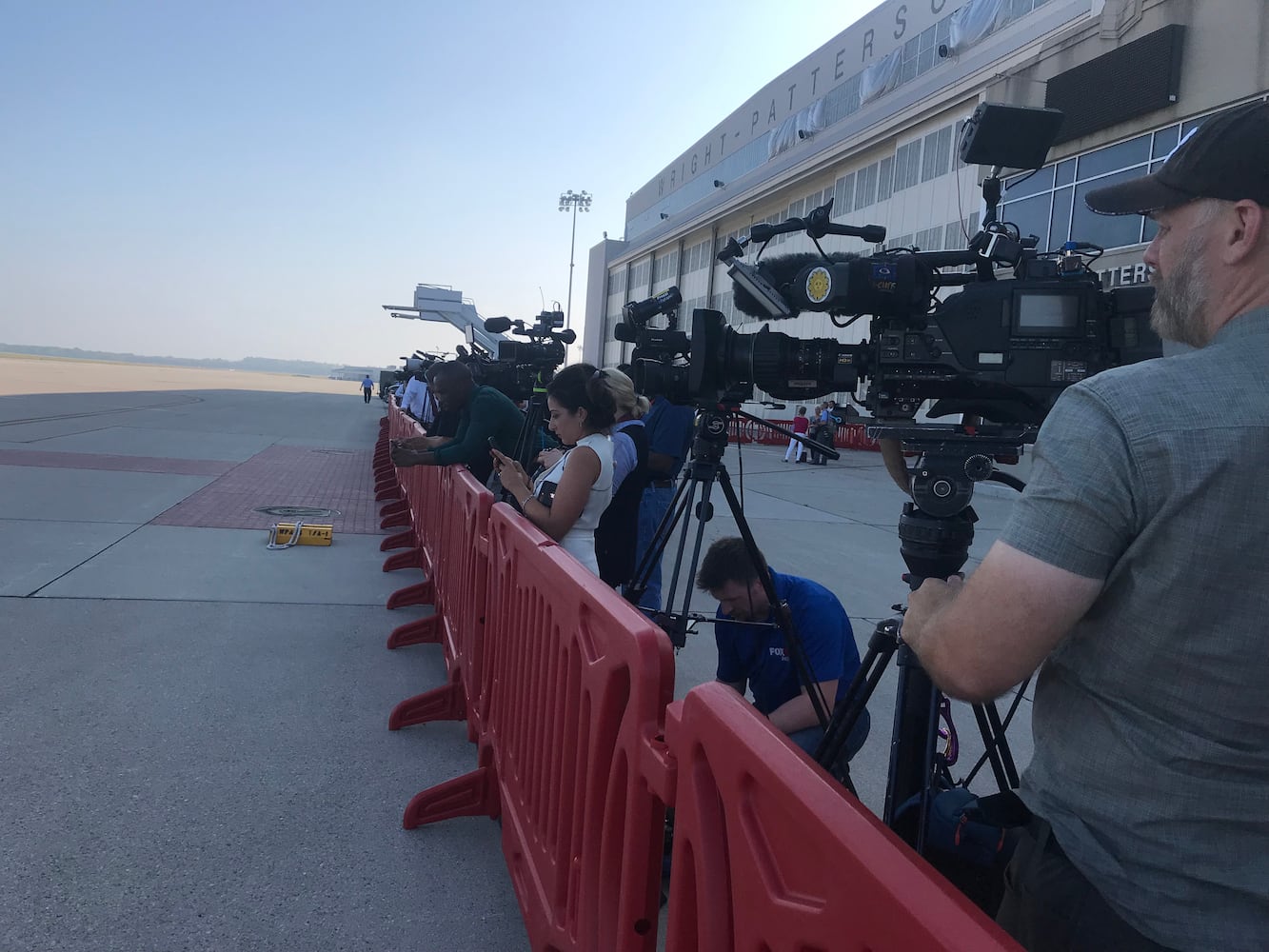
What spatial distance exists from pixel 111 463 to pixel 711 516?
1170 cm

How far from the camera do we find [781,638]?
10.6 ft

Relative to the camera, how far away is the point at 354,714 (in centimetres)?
432

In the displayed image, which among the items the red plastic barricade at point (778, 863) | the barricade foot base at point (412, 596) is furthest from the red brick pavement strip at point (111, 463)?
the red plastic barricade at point (778, 863)

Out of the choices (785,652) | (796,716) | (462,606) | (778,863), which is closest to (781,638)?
(785,652)

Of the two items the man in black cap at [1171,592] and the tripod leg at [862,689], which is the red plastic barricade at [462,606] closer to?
the tripod leg at [862,689]

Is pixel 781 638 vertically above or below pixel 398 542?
above

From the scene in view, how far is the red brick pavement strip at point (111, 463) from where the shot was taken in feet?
38.8

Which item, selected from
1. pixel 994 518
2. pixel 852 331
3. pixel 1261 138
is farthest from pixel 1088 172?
pixel 1261 138

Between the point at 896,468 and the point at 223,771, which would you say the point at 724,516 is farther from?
the point at 896,468

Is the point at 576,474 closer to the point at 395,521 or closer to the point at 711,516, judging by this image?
the point at 711,516

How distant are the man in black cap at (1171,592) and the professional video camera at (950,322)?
0.96m

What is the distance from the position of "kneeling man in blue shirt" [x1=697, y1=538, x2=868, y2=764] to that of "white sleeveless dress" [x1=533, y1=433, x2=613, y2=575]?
2.39 feet

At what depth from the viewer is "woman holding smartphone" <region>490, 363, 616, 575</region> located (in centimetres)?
371

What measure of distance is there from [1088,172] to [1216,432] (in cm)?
2215
